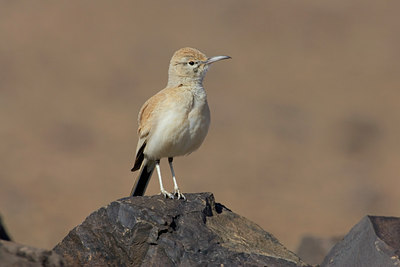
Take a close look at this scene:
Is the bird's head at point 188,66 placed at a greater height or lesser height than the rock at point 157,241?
greater

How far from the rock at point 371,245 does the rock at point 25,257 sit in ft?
9.31

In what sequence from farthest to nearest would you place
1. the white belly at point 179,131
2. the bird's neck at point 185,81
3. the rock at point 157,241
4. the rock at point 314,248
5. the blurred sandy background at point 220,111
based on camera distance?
the blurred sandy background at point 220,111
the rock at point 314,248
the bird's neck at point 185,81
the white belly at point 179,131
the rock at point 157,241

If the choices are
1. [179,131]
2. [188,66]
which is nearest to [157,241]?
[179,131]

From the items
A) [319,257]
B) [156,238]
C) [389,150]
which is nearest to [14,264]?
[156,238]

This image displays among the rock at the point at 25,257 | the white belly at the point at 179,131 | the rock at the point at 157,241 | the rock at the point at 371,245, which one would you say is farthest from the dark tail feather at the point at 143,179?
the rock at the point at 25,257

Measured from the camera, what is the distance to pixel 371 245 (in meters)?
7.22

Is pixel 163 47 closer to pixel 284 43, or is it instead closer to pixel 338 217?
pixel 284 43

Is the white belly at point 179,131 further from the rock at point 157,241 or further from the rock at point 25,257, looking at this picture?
the rock at point 25,257

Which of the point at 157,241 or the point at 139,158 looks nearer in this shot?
the point at 157,241

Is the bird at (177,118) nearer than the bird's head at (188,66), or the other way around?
the bird at (177,118)

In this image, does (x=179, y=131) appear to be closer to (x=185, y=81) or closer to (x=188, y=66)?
(x=185, y=81)

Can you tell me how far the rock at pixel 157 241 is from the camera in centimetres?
684

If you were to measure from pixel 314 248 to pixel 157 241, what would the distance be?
4.35 metres

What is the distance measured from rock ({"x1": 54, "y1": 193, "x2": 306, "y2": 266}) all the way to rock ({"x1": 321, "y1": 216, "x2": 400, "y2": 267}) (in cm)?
51
